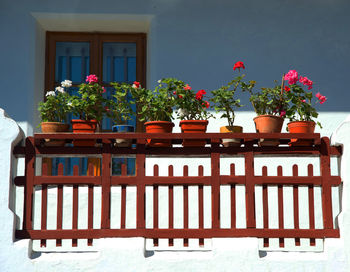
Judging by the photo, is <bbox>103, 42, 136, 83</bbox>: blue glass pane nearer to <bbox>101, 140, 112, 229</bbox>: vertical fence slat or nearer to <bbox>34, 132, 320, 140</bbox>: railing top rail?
<bbox>34, 132, 320, 140</bbox>: railing top rail

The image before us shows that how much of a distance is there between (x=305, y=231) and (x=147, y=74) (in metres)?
2.96

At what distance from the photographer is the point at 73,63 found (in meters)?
6.77

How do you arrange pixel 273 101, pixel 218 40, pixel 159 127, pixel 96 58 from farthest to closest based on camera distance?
pixel 96 58 → pixel 218 40 → pixel 273 101 → pixel 159 127

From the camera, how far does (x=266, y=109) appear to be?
5207mm

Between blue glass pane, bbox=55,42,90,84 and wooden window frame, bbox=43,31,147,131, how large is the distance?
64 mm

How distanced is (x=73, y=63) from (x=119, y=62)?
23.1 inches

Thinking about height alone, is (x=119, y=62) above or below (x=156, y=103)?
above

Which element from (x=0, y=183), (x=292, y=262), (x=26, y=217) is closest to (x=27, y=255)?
(x=26, y=217)

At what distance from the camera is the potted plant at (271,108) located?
188 inches

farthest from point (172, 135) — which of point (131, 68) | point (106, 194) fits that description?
point (131, 68)

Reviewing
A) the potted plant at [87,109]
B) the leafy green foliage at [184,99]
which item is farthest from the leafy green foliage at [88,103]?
the leafy green foliage at [184,99]

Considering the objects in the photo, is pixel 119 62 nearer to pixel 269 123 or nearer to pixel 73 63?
pixel 73 63

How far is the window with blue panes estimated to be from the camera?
6.72m

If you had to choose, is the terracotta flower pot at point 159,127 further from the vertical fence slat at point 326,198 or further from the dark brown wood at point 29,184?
the vertical fence slat at point 326,198
